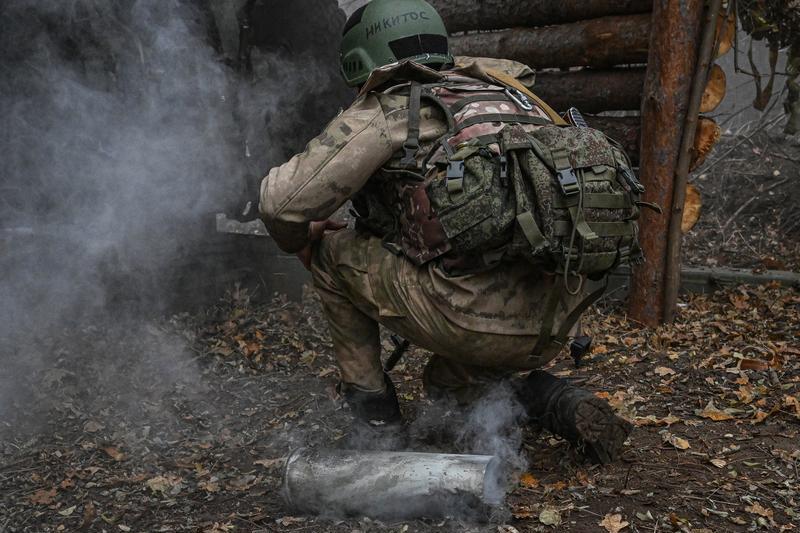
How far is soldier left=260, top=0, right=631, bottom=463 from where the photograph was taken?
3277 mm

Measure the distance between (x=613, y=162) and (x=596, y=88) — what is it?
3173 mm

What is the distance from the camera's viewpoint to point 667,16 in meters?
5.36

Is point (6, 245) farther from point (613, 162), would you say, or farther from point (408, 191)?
point (613, 162)

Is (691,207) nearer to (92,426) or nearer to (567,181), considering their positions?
(567,181)

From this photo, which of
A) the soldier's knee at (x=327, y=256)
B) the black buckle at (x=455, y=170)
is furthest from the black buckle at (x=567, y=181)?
the soldier's knee at (x=327, y=256)

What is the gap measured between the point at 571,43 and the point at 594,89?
0.39 metres

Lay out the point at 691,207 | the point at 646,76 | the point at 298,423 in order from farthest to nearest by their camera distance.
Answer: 1. the point at 691,207
2. the point at 646,76
3. the point at 298,423

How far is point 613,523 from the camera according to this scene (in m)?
3.11

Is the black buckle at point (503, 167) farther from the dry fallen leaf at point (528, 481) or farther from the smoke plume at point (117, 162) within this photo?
the smoke plume at point (117, 162)

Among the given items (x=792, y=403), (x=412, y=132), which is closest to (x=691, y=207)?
(x=792, y=403)

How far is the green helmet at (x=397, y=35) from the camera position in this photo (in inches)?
143

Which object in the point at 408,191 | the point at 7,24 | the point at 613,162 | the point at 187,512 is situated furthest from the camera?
the point at 7,24

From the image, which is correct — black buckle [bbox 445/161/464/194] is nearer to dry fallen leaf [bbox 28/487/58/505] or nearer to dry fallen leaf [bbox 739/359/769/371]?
dry fallen leaf [bbox 28/487/58/505]

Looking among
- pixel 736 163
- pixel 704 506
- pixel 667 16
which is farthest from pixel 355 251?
pixel 736 163
